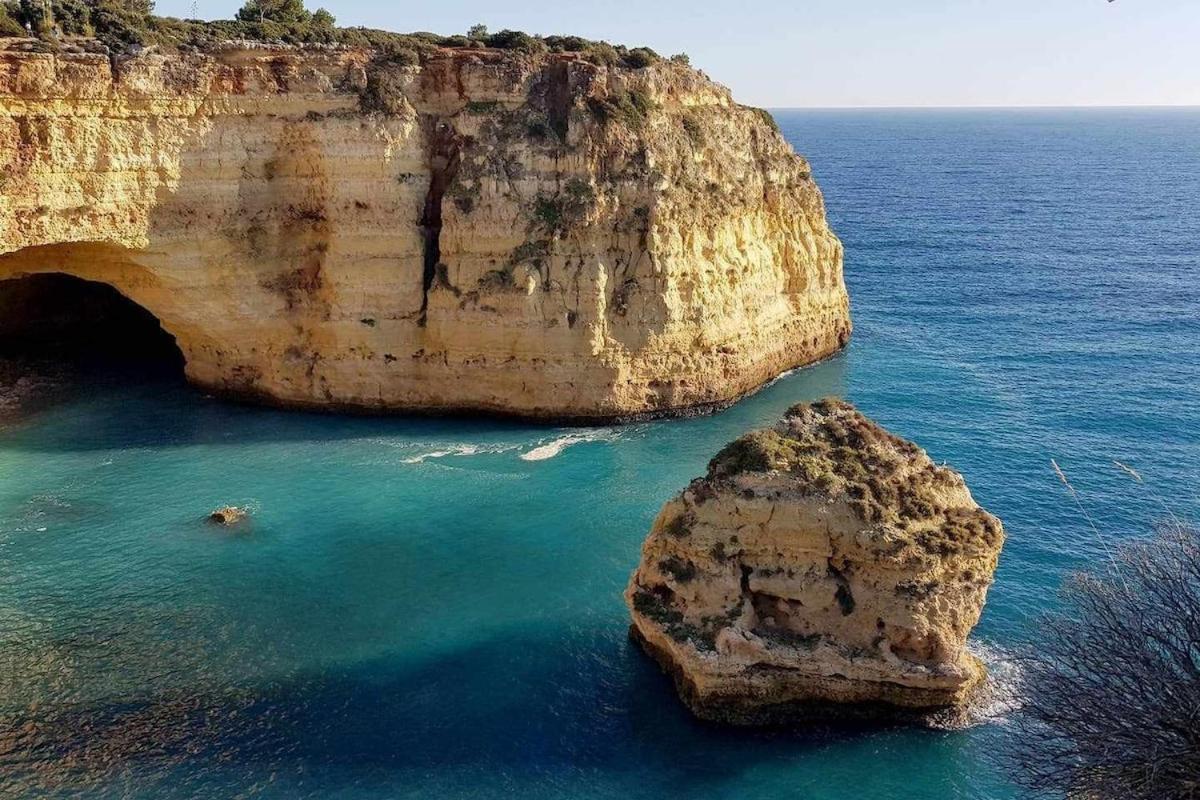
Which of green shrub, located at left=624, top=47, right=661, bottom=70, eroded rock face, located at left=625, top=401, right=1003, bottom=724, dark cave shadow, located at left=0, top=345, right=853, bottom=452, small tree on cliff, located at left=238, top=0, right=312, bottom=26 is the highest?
small tree on cliff, located at left=238, top=0, right=312, bottom=26

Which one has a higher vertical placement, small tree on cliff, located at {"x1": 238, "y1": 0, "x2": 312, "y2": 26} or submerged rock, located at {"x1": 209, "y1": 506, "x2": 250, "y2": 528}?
small tree on cliff, located at {"x1": 238, "y1": 0, "x2": 312, "y2": 26}

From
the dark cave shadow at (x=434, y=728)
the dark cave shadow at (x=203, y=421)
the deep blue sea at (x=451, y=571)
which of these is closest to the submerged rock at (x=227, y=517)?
the deep blue sea at (x=451, y=571)

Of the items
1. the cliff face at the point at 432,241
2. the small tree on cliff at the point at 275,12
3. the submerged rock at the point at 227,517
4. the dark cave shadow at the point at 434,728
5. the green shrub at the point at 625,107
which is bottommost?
the dark cave shadow at the point at 434,728

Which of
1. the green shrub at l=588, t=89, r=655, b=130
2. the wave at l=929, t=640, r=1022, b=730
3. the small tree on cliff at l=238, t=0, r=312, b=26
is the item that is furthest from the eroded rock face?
the small tree on cliff at l=238, t=0, r=312, b=26

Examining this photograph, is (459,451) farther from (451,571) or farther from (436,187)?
(436,187)

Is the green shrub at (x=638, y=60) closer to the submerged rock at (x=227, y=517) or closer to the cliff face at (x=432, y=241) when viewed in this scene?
the cliff face at (x=432, y=241)

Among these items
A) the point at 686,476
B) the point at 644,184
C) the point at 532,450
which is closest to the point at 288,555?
the point at 532,450

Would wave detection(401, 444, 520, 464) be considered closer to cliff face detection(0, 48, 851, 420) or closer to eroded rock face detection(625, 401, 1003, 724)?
cliff face detection(0, 48, 851, 420)
